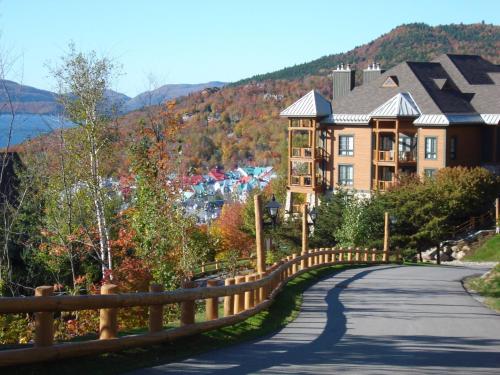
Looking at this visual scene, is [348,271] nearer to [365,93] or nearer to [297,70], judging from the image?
A: [365,93]

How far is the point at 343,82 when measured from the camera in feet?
207

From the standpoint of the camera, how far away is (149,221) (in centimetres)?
2734

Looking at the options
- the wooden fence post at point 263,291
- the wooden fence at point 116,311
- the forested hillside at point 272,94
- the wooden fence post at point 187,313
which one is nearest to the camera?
the wooden fence at point 116,311

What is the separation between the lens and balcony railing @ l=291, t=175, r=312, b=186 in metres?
60.2

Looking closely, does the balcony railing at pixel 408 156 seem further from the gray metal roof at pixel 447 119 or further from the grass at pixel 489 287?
the grass at pixel 489 287

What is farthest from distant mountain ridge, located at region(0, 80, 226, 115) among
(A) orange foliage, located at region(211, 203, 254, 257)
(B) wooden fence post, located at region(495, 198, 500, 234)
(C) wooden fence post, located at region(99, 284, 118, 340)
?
(B) wooden fence post, located at region(495, 198, 500, 234)

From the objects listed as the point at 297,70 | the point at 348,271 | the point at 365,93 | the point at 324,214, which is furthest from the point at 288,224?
the point at 297,70

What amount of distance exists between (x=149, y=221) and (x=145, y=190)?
166 cm

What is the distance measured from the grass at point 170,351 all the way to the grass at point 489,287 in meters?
6.08

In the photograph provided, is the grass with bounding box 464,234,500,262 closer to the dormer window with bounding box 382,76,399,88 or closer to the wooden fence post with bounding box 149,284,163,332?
the dormer window with bounding box 382,76,399,88

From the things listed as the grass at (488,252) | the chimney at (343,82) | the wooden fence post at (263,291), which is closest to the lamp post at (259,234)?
the wooden fence post at (263,291)

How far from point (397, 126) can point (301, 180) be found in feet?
29.0

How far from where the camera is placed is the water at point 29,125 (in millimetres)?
24888

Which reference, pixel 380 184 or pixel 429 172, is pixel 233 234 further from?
pixel 429 172
